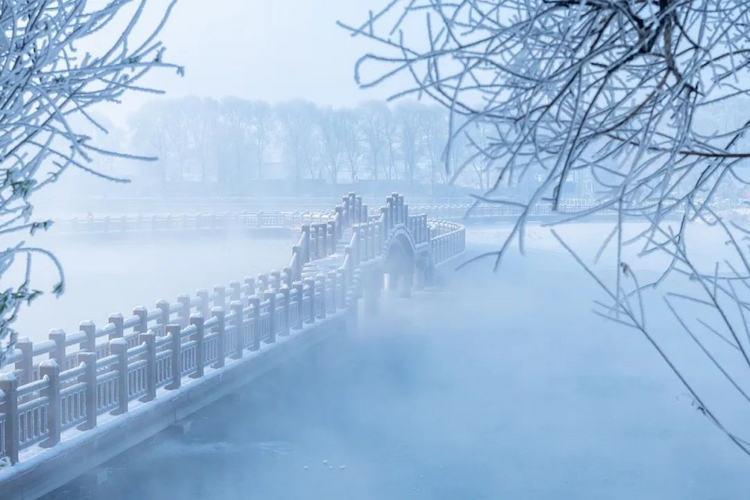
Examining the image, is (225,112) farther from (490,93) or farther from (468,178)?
(490,93)

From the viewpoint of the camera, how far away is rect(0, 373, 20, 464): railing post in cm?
996

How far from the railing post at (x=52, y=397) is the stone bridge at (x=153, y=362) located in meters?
0.01

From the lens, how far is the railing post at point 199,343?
15094mm

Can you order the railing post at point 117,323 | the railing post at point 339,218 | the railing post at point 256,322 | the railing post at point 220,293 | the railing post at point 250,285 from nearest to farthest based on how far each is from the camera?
the railing post at point 117,323
the railing post at point 256,322
the railing post at point 220,293
the railing post at point 250,285
the railing post at point 339,218

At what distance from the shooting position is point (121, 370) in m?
12.5

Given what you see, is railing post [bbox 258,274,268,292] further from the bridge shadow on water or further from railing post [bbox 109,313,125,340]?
railing post [bbox 109,313,125,340]

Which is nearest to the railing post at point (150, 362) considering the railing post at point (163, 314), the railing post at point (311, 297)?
the railing post at point (163, 314)

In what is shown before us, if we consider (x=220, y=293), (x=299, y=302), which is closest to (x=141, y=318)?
(x=220, y=293)

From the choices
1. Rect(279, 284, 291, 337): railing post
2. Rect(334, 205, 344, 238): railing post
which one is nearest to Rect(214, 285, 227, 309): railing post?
Rect(279, 284, 291, 337): railing post

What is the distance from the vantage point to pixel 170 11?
14.3 feet

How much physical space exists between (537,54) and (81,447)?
9.85 metres

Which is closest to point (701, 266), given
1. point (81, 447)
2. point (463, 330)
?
point (463, 330)

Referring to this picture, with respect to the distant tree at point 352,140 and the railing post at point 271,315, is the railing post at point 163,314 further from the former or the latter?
the distant tree at point 352,140

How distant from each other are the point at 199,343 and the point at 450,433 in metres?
5.77
